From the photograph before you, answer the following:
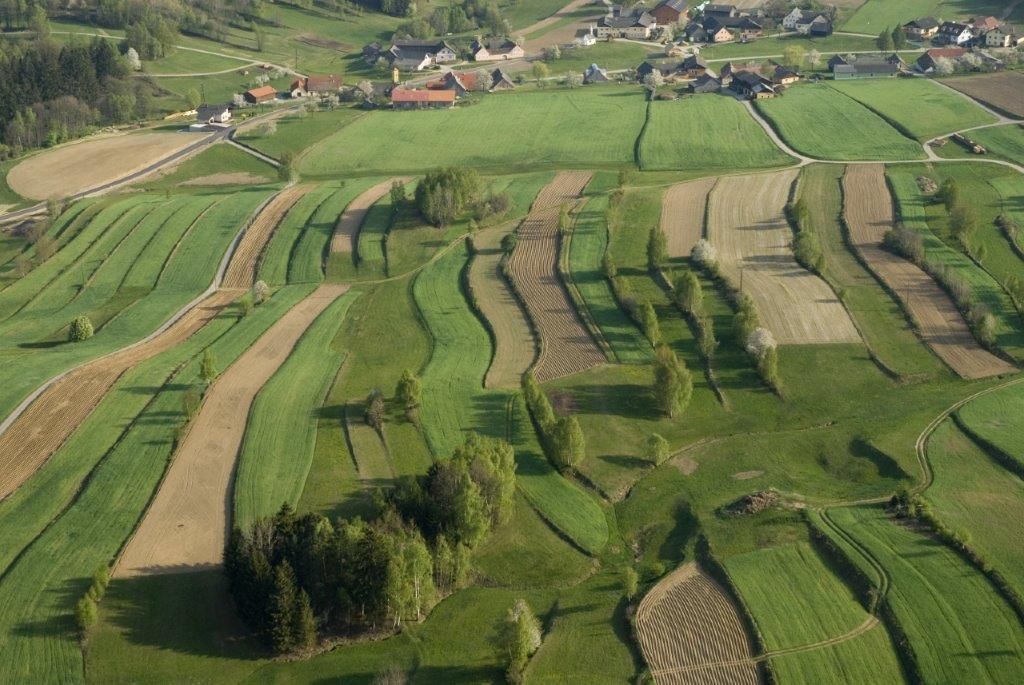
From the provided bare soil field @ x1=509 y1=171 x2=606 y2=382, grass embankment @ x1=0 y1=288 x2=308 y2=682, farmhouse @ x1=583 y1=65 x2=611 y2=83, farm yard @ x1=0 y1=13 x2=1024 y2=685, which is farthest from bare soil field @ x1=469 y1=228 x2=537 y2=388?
farmhouse @ x1=583 y1=65 x2=611 y2=83

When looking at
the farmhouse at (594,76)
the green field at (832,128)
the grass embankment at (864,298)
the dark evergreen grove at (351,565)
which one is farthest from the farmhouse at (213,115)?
the dark evergreen grove at (351,565)

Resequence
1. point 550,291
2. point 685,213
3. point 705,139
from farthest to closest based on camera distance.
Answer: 1. point 705,139
2. point 685,213
3. point 550,291

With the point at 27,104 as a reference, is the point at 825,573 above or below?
below

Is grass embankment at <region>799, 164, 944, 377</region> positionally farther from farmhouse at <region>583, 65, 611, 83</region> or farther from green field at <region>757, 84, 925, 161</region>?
farmhouse at <region>583, 65, 611, 83</region>

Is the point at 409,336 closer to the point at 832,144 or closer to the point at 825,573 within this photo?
the point at 825,573

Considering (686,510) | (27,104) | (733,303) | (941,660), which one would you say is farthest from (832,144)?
(27,104)

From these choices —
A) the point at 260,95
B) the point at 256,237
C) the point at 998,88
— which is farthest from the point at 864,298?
the point at 260,95

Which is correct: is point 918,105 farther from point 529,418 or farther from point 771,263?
point 529,418
